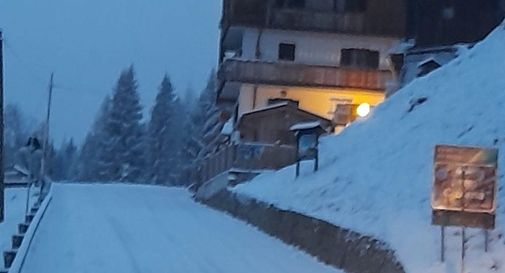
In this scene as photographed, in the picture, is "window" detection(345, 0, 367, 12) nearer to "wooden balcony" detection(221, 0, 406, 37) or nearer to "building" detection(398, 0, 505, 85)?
"wooden balcony" detection(221, 0, 406, 37)

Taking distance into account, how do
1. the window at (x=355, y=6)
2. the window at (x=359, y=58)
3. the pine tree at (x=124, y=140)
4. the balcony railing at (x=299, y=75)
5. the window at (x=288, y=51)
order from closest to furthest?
1. the balcony railing at (x=299, y=75)
2. the window at (x=288, y=51)
3. the window at (x=359, y=58)
4. the window at (x=355, y=6)
5. the pine tree at (x=124, y=140)

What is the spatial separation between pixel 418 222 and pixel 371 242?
88cm

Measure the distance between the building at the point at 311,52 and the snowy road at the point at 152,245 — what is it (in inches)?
828

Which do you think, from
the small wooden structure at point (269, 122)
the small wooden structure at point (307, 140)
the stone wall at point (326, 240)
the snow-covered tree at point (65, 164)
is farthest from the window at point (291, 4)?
the snow-covered tree at point (65, 164)

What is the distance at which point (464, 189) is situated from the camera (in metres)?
14.1

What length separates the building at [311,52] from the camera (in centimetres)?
5216

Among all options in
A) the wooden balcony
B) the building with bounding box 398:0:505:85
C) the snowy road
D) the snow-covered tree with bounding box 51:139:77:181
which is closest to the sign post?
the snowy road

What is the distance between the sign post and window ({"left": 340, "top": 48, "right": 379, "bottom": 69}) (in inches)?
1569

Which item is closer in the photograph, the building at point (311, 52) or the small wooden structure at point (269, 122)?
the small wooden structure at point (269, 122)

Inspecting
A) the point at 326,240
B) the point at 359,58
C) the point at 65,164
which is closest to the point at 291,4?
the point at 359,58

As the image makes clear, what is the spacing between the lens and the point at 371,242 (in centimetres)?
1725

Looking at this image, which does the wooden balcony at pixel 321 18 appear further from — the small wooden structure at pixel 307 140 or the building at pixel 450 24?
the small wooden structure at pixel 307 140

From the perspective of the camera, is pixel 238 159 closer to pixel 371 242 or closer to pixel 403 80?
pixel 403 80

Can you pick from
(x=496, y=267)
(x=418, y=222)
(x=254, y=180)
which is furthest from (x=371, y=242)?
(x=254, y=180)
